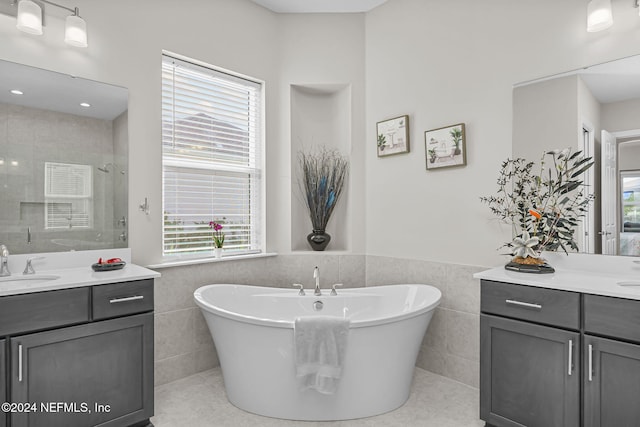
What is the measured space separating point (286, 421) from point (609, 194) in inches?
89.7

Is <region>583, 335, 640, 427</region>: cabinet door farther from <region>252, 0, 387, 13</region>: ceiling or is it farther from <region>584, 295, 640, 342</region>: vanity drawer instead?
<region>252, 0, 387, 13</region>: ceiling

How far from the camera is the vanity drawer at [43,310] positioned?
1.63m

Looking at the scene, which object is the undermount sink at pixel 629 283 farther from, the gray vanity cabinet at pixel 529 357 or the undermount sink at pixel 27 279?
the undermount sink at pixel 27 279

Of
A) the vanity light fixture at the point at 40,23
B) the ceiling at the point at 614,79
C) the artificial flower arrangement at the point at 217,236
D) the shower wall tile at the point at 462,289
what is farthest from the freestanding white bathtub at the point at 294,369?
the vanity light fixture at the point at 40,23

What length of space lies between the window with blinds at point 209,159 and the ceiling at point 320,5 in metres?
0.69

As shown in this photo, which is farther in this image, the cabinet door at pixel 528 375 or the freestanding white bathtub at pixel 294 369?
the freestanding white bathtub at pixel 294 369

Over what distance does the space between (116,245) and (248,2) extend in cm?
229

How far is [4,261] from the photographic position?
1.98m

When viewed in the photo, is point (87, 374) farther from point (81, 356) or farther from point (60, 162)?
point (60, 162)

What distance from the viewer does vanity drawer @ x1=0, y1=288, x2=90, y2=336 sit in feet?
5.34

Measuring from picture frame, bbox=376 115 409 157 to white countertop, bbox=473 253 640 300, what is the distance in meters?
1.28

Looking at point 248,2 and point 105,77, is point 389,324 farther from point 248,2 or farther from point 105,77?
point 248,2

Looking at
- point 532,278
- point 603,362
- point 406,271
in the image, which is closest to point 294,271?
point 406,271

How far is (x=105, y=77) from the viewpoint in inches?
94.7
